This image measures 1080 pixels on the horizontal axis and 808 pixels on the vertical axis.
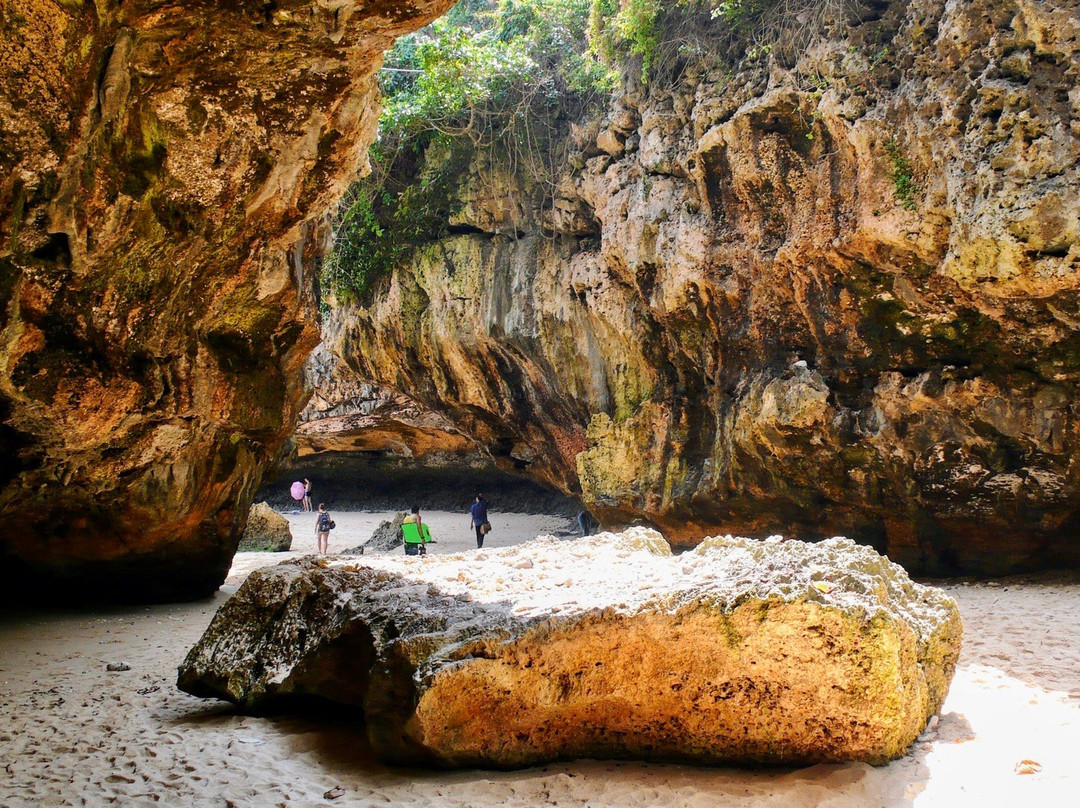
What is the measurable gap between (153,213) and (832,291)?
6.64 m

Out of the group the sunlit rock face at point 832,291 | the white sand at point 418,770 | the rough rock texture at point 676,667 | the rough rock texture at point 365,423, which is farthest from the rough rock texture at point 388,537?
the rough rock texture at point 676,667

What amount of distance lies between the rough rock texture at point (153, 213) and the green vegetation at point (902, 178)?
508 centimetres

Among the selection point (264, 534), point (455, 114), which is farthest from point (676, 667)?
point (264, 534)

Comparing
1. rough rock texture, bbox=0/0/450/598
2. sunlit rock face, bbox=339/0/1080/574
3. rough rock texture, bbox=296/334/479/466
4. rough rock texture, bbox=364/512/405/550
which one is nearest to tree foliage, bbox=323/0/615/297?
sunlit rock face, bbox=339/0/1080/574

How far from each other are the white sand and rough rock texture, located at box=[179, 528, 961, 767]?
137mm

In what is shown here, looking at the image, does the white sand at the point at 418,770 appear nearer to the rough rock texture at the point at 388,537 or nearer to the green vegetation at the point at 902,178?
the green vegetation at the point at 902,178

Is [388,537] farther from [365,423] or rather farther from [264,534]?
[365,423]

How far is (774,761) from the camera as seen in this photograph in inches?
148

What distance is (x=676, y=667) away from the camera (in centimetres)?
387

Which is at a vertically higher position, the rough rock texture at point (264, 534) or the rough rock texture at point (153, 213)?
the rough rock texture at point (153, 213)

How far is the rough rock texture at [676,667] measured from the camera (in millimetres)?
3654

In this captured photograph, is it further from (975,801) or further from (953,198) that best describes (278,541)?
(975,801)

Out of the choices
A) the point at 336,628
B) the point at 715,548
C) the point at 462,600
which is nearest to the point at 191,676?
the point at 336,628

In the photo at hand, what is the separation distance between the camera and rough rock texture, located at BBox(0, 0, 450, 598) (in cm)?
363
